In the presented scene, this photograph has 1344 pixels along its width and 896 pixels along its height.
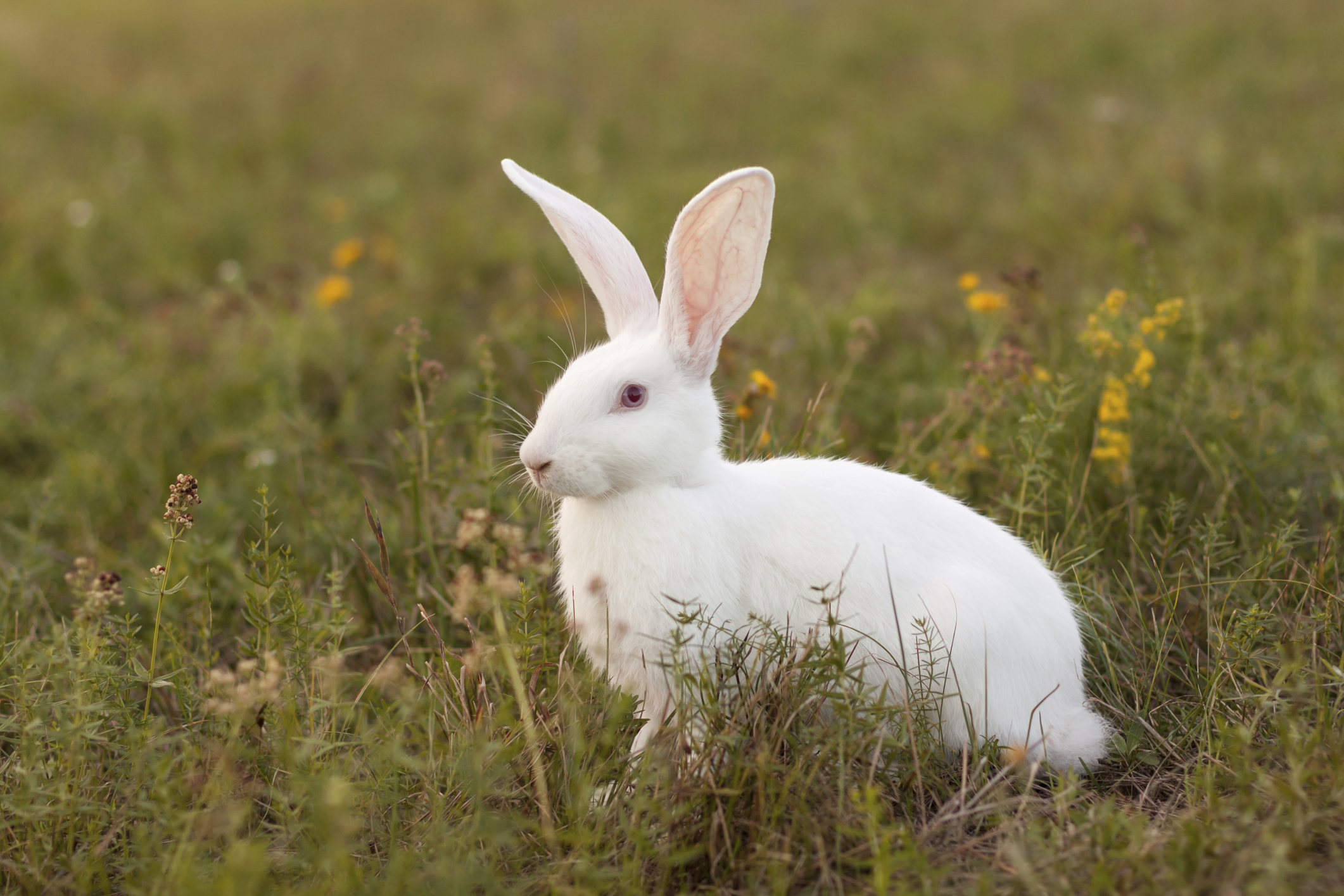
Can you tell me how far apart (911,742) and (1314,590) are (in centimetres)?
127

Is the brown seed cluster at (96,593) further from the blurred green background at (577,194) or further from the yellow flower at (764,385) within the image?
the yellow flower at (764,385)

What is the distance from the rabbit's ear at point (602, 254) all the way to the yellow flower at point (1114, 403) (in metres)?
1.40

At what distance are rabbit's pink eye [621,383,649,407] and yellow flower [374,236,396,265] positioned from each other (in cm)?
340

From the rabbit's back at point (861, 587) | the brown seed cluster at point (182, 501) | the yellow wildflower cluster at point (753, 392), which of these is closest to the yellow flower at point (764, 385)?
the yellow wildflower cluster at point (753, 392)

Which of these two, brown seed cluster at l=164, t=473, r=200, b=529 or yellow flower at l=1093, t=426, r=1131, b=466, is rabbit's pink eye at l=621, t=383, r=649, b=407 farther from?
yellow flower at l=1093, t=426, r=1131, b=466

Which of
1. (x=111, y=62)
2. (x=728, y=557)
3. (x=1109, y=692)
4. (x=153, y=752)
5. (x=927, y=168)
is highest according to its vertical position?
(x=111, y=62)

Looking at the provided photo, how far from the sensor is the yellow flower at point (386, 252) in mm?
5496

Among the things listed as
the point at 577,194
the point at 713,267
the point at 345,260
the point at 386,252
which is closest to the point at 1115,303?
the point at 713,267

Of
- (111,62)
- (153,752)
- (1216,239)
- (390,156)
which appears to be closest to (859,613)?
(153,752)

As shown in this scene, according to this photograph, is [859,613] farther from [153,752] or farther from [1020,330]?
[1020,330]

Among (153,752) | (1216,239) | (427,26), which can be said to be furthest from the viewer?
(427,26)

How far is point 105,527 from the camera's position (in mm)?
3557

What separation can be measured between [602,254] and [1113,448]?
162 cm

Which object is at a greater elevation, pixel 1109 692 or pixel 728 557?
pixel 728 557
